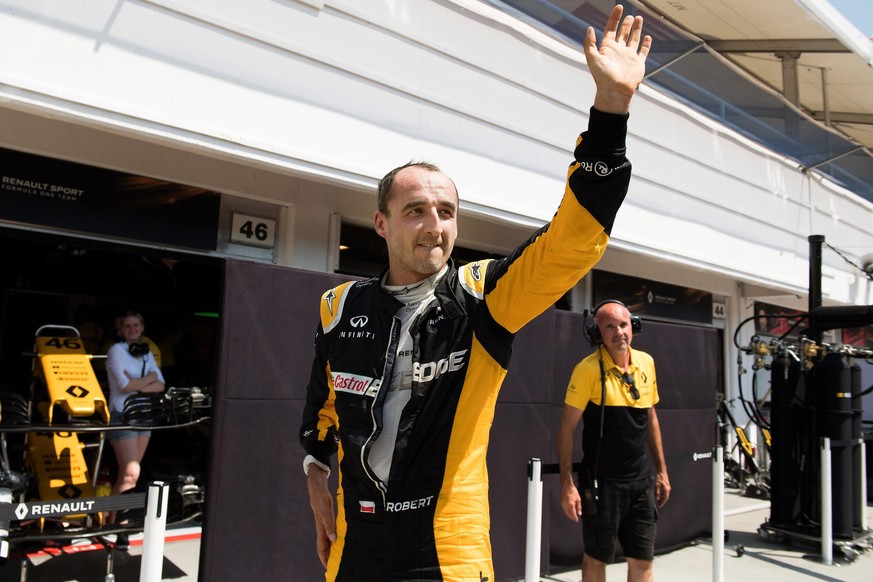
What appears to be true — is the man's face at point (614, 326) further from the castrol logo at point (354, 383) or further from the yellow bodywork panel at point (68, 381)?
the yellow bodywork panel at point (68, 381)

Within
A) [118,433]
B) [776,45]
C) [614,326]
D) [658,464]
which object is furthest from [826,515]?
[776,45]

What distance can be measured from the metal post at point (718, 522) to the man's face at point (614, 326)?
1402mm

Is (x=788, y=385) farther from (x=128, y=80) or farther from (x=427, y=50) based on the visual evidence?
(x=128, y=80)

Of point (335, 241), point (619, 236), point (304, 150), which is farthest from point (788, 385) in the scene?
point (304, 150)

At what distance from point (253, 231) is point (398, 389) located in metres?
5.14

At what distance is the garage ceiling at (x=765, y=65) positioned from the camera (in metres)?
Result: 9.70

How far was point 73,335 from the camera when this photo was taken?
687cm

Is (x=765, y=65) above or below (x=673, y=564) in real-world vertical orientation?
above

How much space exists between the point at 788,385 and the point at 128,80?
287 inches

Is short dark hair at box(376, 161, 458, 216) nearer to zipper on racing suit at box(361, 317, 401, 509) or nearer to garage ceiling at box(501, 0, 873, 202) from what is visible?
zipper on racing suit at box(361, 317, 401, 509)

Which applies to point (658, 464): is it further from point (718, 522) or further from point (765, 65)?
point (765, 65)

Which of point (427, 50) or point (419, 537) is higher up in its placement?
point (427, 50)

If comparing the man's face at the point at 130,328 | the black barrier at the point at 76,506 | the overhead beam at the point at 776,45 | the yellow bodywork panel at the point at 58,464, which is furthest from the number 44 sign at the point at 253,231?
the overhead beam at the point at 776,45

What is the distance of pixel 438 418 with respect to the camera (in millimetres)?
1835
